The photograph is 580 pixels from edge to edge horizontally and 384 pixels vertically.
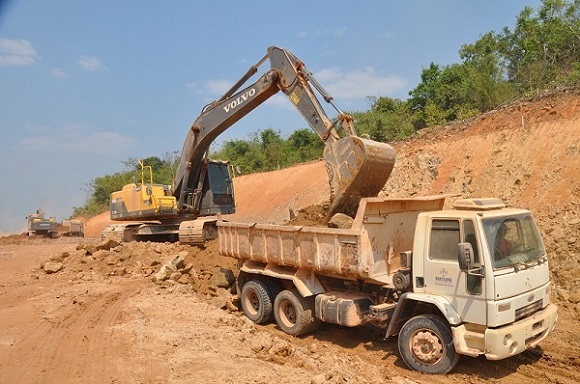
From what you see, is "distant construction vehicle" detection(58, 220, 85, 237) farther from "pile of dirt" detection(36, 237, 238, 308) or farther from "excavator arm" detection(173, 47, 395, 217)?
"excavator arm" detection(173, 47, 395, 217)

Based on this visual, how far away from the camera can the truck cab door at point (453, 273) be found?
535cm

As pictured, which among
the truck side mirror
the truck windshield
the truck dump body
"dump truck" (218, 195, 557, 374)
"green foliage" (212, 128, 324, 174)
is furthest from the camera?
"green foliage" (212, 128, 324, 174)

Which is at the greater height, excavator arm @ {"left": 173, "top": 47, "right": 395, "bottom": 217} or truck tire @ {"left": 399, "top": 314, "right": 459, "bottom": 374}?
excavator arm @ {"left": 173, "top": 47, "right": 395, "bottom": 217}

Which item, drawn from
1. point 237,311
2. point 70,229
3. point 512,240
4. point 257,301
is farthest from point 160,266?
point 70,229

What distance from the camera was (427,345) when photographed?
5730 mm

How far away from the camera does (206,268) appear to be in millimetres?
10930

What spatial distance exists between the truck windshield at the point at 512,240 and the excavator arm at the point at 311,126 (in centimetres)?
271

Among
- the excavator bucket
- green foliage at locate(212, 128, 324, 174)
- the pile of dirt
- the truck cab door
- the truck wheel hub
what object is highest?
green foliage at locate(212, 128, 324, 174)

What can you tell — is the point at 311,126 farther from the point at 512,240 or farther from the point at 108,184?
the point at 108,184

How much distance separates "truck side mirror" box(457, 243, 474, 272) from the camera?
516cm

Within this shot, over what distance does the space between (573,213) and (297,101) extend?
6360mm

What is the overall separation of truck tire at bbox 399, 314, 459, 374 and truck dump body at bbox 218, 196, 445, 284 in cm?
85

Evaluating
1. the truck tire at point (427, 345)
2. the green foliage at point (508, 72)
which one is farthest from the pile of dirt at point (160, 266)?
the green foliage at point (508, 72)

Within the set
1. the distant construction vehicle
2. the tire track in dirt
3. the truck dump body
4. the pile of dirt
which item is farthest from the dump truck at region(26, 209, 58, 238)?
the truck dump body
